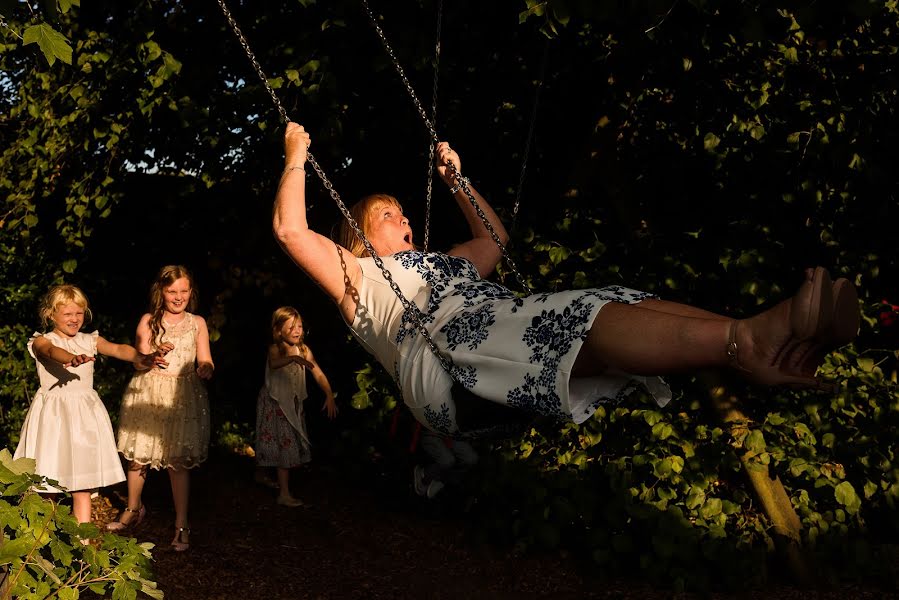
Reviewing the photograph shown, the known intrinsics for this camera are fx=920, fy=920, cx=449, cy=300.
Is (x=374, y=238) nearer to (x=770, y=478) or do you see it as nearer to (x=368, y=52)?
(x=368, y=52)

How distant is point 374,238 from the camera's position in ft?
11.6

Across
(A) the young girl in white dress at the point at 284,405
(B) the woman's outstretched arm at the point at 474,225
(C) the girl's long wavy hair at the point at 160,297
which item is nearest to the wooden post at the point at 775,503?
(B) the woman's outstretched arm at the point at 474,225

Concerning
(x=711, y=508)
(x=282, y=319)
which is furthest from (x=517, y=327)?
(x=282, y=319)

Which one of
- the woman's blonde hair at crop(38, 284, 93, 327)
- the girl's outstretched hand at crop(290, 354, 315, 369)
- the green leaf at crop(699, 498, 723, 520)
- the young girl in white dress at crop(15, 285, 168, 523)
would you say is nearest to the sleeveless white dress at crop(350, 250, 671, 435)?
the green leaf at crop(699, 498, 723, 520)

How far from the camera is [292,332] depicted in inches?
238

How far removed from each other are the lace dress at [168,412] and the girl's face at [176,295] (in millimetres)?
86

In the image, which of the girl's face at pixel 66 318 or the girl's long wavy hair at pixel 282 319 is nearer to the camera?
the girl's face at pixel 66 318

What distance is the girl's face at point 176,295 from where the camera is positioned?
5.28m

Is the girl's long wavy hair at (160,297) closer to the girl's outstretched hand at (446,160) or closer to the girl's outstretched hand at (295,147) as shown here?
the girl's outstretched hand at (446,160)

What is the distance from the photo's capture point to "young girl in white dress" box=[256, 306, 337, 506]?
601 cm

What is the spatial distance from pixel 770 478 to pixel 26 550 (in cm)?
333

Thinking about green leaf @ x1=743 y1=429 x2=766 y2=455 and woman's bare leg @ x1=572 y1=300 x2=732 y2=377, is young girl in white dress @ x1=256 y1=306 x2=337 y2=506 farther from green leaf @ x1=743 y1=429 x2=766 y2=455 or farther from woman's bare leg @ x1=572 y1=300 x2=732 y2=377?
woman's bare leg @ x1=572 y1=300 x2=732 y2=377

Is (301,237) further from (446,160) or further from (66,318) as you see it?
(66,318)

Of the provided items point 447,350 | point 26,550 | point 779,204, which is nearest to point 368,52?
point 779,204
